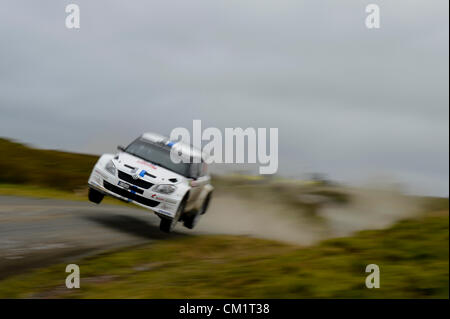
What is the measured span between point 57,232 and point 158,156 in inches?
105

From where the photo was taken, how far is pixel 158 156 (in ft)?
39.0

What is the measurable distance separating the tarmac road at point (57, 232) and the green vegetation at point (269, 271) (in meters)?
0.46

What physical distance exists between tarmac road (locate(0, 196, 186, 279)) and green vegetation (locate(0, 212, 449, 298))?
0.46 m

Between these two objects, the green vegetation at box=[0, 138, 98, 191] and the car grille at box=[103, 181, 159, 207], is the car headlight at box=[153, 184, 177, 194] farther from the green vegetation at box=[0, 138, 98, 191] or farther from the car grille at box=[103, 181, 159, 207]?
the green vegetation at box=[0, 138, 98, 191]

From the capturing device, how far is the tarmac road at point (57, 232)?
27.5 ft

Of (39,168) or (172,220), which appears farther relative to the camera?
(39,168)

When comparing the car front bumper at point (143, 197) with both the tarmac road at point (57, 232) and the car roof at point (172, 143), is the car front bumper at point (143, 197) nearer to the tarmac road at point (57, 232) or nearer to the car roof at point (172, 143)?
the tarmac road at point (57, 232)

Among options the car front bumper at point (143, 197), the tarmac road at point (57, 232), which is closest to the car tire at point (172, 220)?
the car front bumper at point (143, 197)

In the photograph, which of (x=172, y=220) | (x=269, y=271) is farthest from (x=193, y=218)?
(x=269, y=271)

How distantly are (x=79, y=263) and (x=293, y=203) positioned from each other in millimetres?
10125

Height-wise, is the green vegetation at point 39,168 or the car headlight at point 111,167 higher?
the green vegetation at point 39,168

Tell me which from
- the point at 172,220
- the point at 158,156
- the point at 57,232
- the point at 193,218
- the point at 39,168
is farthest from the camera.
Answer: the point at 39,168

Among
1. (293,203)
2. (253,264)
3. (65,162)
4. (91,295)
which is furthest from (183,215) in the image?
(65,162)

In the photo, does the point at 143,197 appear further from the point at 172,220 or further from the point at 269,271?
the point at 269,271
